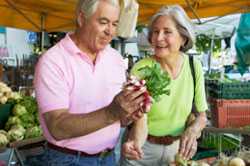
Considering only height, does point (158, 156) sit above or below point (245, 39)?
below

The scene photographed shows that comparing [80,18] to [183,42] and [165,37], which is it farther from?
[183,42]

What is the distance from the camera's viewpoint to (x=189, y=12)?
6055 millimetres

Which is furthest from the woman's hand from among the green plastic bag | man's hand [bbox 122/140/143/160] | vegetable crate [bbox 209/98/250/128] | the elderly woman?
the green plastic bag

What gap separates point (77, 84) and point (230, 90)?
2.75 metres

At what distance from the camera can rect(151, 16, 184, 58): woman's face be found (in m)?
2.47

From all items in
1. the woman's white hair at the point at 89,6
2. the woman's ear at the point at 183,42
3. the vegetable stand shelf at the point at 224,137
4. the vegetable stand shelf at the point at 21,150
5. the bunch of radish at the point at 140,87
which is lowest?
the vegetable stand shelf at the point at 21,150

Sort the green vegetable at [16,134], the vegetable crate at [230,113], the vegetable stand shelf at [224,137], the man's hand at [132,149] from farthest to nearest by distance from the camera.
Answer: the vegetable crate at [230,113] < the green vegetable at [16,134] < the vegetable stand shelf at [224,137] < the man's hand at [132,149]

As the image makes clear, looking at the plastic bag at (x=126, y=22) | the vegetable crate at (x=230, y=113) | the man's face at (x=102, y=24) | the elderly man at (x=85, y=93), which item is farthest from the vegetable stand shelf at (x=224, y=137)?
the man's face at (x=102, y=24)

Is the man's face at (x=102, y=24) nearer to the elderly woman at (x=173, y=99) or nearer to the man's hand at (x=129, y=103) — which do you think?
the man's hand at (x=129, y=103)

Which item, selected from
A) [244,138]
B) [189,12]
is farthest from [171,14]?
[189,12]

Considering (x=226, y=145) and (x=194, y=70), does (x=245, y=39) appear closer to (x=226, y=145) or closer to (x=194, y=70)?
(x=226, y=145)

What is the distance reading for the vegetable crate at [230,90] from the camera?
4305 millimetres

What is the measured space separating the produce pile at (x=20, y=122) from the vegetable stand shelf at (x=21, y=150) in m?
0.10

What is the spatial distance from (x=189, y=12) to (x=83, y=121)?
464cm
